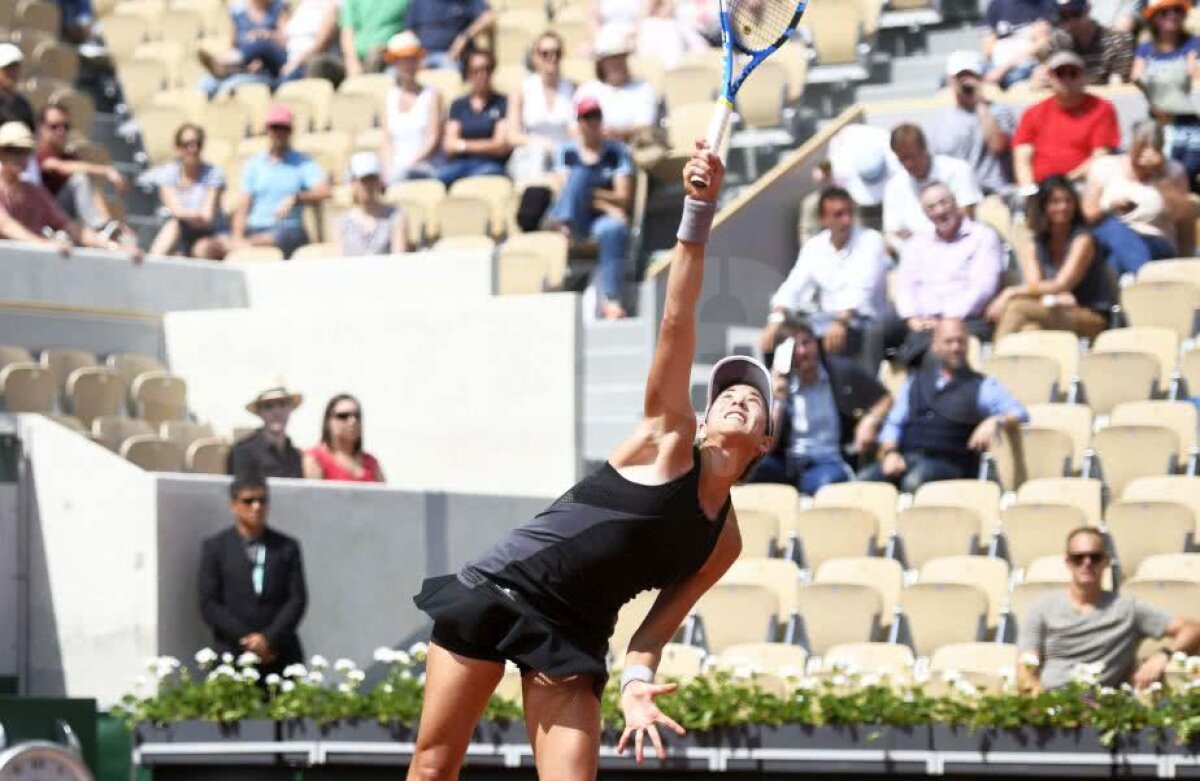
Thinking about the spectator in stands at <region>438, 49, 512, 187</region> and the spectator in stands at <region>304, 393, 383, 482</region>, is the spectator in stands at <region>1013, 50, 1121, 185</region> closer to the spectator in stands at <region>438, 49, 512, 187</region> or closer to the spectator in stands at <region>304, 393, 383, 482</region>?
the spectator in stands at <region>438, 49, 512, 187</region>

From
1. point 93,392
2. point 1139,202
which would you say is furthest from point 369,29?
point 1139,202

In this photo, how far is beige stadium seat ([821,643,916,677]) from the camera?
1018 centimetres

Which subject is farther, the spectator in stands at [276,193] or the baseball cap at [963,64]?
the spectator in stands at [276,193]

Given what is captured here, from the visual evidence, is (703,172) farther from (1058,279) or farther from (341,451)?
(341,451)

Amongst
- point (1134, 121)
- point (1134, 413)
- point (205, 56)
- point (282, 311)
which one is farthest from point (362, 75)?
point (1134, 413)

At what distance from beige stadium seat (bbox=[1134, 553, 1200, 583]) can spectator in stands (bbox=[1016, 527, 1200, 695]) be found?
56 cm

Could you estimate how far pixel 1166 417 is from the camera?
11320mm

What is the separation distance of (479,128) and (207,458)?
3172mm

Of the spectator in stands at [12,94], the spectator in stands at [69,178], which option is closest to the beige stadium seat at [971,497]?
the spectator in stands at [69,178]

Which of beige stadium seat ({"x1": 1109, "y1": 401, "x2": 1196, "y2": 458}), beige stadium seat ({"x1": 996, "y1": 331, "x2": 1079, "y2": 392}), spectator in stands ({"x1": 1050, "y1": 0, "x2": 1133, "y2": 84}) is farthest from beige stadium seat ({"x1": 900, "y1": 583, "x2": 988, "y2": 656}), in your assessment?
spectator in stands ({"x1": 1050, "y1": 0, "x2": 1133, "y2": 84})

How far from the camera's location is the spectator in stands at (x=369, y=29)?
16.9 metres

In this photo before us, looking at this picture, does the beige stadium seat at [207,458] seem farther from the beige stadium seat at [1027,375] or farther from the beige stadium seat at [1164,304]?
the beige stadium seat at [1164,304]

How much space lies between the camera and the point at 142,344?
1443 centimetres

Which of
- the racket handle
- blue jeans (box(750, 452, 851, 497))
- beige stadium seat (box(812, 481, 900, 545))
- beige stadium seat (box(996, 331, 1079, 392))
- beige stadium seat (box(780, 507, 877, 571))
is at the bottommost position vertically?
beige stadium seat (box(780, 507, 877, 571))
